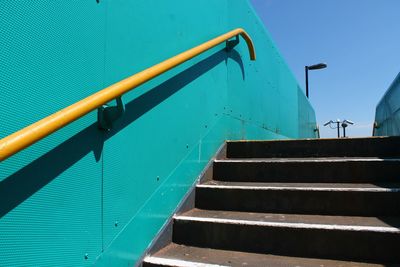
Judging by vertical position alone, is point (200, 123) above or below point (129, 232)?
→ above

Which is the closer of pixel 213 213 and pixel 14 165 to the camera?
pixel 14 165

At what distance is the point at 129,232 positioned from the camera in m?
1.84

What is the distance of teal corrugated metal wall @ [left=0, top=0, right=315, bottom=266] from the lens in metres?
1.24

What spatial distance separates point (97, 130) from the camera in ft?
5.44

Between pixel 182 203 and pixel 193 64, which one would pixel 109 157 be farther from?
pixel 193 64

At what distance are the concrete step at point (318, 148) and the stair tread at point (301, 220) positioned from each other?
35.1 inches

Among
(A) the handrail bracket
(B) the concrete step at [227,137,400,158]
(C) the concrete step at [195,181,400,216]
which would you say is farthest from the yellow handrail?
(B) the concrete step at [227,137,400,158]

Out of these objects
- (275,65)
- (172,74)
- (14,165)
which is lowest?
(14,165)

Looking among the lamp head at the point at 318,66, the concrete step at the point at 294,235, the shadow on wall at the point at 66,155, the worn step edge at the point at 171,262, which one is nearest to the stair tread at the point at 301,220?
the concrete step at the point at 294,235

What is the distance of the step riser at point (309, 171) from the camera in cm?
260

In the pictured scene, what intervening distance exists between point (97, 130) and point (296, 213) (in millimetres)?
1436

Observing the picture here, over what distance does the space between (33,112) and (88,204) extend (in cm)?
47

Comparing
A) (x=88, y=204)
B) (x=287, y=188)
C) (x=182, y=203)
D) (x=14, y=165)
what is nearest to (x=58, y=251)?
(x=88, y=204)

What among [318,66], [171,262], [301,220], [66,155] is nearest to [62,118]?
[66,155]
